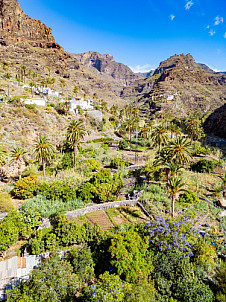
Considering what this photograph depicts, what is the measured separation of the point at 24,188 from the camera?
28.2 m

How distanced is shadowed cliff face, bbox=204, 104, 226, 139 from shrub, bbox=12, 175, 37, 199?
99935 millimetres

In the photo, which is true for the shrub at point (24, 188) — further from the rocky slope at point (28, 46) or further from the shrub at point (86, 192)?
the rocky slope at point (28, 46)

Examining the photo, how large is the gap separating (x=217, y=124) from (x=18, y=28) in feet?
558

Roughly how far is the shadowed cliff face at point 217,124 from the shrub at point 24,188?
9993 centimetres

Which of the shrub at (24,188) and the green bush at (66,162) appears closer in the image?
the shrub at (24,188)

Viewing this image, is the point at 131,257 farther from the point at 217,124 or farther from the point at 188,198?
the point at 217,124

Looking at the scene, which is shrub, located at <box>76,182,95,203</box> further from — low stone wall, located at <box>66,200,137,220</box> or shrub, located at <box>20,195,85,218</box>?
low stone wall, located at <box>66,200,137,220</box>

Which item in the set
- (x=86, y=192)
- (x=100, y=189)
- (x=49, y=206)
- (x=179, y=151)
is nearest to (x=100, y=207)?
(x=100, y=189)

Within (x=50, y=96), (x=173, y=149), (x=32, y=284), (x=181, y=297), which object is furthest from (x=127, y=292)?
(x=50, y=96)

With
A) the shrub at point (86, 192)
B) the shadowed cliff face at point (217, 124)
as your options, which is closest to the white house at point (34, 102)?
the shrub at point (86, 192)

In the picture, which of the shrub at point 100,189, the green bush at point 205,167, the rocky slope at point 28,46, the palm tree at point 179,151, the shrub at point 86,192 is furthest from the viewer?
the rocky slope at point 28,46

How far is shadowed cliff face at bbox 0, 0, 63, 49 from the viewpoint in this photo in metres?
138

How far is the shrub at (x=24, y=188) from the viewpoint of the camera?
91.6ft

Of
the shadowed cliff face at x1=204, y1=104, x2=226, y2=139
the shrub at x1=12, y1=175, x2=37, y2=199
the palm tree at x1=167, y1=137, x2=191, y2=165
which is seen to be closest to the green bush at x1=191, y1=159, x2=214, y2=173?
the palm tree at x1=167, y1=137, x2=191, y2=165
